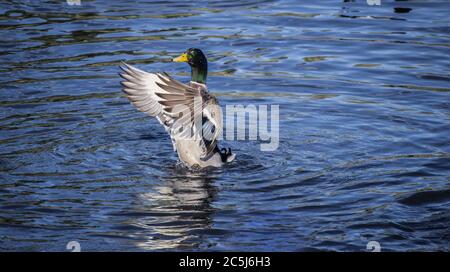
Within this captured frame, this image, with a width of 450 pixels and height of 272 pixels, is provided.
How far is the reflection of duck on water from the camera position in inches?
314

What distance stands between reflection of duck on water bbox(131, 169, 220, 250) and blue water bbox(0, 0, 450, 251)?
2 cm

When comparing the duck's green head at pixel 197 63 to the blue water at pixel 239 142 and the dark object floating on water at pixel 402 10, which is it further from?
the dark object floating on water at pixel 402 10

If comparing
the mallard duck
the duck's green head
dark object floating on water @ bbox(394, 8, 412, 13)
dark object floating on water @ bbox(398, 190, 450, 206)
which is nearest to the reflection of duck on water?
the mallard duck

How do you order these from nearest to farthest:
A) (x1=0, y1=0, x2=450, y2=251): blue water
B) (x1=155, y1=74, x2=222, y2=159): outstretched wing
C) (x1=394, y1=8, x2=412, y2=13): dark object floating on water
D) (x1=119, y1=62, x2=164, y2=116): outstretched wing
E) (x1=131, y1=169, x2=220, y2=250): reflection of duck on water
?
(x1=131, y1=169, x2=220, y2=250): reflection of duck on water
(x1=0, y1=0, x2=450, y2=251): blue water
(x1=155, y1=74, x2=222, y2=159): outstretched wing
(x1=119, y1=62, x2=164, y2=116): outstretched wing
(x1=394, y1=8, x2=412, y2=13): dark object floating on water

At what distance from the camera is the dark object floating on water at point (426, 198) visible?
8820mm

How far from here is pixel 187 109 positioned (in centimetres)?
927

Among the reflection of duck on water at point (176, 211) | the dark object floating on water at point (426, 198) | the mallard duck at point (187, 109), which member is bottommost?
the dark object floating on water at point (426, 198)

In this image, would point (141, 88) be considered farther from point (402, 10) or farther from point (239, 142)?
point (402, 10)

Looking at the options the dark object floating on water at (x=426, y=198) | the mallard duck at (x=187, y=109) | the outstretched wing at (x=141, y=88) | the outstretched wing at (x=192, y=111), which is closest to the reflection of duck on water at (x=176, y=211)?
the mallard duck at (x=187, y=109)

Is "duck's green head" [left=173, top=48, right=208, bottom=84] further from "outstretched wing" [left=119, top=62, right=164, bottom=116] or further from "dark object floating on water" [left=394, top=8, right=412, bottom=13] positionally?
A: "dark object floating on water" [left=394, top=8, right=412, bottom=13]

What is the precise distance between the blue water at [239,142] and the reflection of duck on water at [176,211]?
25 mm

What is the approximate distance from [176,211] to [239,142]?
2439 millimetres

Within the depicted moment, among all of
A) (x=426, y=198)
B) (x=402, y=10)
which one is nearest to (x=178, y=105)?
(x=426, y=198)

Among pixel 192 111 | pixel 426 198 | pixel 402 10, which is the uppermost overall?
pixel 402 10
